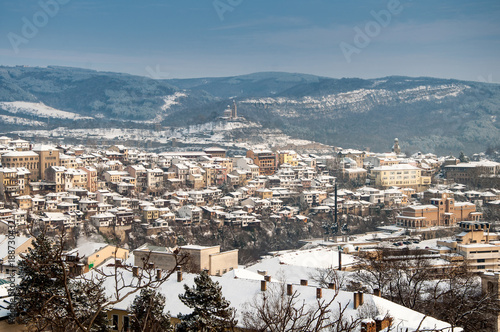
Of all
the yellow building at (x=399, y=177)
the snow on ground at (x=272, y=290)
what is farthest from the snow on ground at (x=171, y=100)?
the snow on ground at (x=272, y=290)

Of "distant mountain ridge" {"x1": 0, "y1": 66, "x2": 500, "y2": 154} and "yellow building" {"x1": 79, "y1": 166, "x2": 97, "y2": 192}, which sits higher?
"distant mountain ridge" {"x1": 0, "y1": 66, "x2": 500, "y2": 154}

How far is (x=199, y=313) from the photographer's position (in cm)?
754

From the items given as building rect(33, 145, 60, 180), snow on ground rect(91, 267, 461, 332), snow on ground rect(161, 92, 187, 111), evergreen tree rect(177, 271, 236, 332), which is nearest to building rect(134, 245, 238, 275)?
snow on ground rect(91, 267, 461, 332)

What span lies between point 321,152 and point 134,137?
1791cm

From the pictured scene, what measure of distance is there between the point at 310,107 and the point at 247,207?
2908 inches

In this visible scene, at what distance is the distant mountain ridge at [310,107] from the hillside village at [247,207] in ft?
96.1

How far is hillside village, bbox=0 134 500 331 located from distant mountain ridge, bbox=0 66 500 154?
29296 mm

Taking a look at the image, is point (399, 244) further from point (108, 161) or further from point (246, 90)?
point (246, 90)

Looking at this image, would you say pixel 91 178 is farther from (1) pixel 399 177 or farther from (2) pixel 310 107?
(2) pixel 310 107

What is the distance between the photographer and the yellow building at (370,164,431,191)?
42.7 m

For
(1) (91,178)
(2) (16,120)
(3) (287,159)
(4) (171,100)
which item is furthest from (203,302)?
(4) (171,100)

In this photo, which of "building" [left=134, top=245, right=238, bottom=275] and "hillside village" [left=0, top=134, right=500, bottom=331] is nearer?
"building" [left=134, top=245, right=238, bottom=275]

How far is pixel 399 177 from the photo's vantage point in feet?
141

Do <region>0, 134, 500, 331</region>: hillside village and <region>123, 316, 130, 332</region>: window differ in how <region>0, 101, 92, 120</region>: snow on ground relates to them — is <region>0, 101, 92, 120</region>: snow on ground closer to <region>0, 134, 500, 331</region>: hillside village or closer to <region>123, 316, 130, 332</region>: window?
<region>0, 134, 500, 331</region>: hillside village
